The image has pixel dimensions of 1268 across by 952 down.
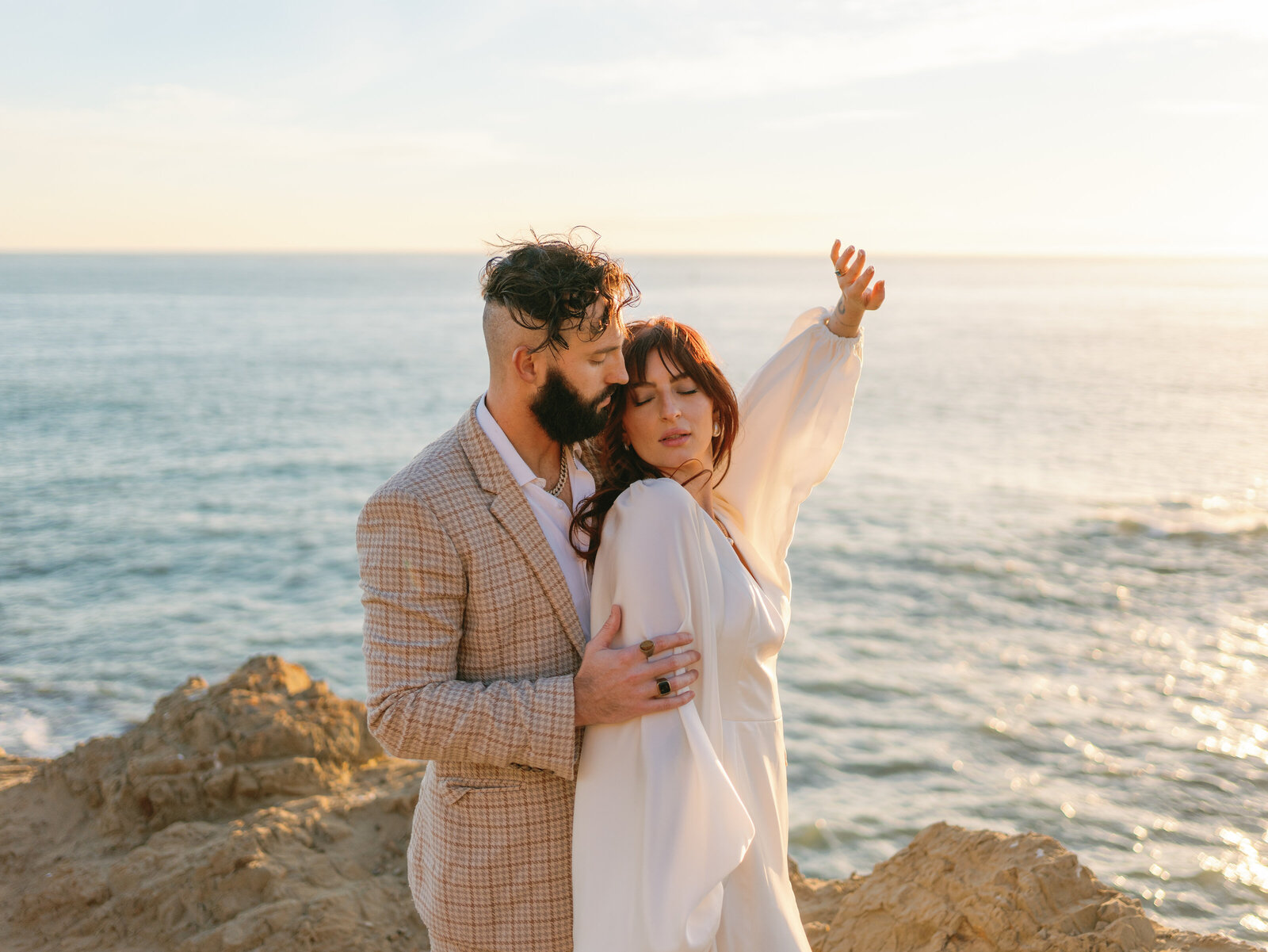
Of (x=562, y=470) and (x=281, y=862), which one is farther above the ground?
(x=562, y=470)

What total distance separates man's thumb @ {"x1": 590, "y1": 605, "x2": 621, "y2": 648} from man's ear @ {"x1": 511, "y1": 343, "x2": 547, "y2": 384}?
0.65 metres

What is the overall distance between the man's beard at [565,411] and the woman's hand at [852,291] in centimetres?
105

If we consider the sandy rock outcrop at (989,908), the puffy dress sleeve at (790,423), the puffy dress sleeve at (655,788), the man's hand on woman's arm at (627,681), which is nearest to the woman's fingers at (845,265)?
the puffy dress sleeve at (790,423)

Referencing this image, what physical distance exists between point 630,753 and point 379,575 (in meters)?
0.76

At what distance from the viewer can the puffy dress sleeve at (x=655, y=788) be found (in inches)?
93.0

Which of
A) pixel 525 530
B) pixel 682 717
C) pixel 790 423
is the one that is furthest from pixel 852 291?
pixel 682 717

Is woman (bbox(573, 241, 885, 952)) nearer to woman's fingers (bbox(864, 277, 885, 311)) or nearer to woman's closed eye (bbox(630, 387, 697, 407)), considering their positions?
woman's closed eye (bbox(630, 387, 697, 407))

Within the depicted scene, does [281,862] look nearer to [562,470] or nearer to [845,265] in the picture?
[562,470]

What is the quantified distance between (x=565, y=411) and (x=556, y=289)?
12.9 inches

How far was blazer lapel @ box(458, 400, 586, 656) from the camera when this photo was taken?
2.61m

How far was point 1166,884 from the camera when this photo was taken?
6.87 m

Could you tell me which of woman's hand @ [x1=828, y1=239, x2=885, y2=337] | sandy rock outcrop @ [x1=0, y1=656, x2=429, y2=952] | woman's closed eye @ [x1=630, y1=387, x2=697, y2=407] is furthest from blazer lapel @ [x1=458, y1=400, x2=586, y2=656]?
sandy rock outcrop @ [x1=0, y1=656, x2=429, y2=952]

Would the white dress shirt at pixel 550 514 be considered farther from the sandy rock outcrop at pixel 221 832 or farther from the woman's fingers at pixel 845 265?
the sandy rock outcrop at pixel 221 832

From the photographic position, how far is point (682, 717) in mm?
2441
